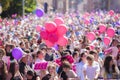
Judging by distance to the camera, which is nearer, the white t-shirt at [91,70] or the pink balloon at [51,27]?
the white t-shirt at [91,70]

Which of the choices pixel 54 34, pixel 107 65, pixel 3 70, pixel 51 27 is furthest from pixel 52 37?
pixel 3 70

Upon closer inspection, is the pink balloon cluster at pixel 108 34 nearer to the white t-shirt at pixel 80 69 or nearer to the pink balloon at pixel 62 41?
the pink balloon at pixel 62 41

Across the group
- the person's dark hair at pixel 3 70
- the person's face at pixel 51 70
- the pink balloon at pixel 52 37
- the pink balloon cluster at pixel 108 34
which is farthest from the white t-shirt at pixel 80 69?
the pink balloon cluster at pixel 108 34

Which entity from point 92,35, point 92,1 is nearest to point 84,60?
point 92,35

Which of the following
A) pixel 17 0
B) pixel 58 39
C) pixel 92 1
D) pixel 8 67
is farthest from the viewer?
pixel 92 1

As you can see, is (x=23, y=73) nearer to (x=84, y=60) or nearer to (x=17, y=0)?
(x=84, y=60)

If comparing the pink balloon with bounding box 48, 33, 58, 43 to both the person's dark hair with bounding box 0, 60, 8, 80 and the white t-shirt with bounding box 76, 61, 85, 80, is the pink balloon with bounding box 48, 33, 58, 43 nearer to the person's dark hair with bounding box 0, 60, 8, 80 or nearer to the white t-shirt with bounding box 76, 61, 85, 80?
the white t-shirt with bounding box 76, 61, 85, 80

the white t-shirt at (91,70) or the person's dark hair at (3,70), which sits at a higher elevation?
the person's dark hair at (3,70)

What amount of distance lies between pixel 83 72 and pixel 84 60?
0.42m

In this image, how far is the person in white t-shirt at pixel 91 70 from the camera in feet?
39.5

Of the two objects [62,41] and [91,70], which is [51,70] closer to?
[91,70]

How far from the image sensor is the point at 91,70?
12.1 m

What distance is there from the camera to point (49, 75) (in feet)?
36.2

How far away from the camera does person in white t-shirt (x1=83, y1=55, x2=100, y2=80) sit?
1203 centimetres
